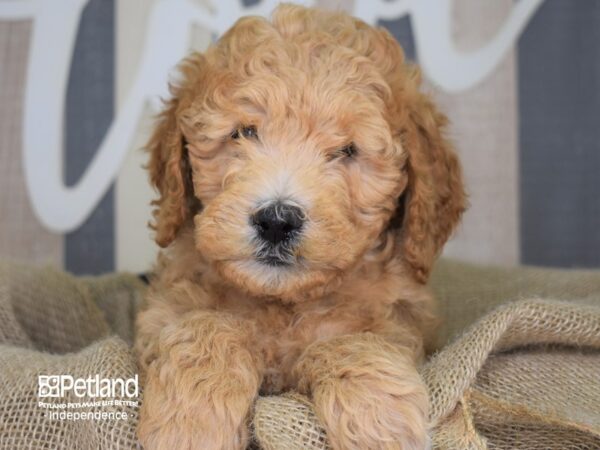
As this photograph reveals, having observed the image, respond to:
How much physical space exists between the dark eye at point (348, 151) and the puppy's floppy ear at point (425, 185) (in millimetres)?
200

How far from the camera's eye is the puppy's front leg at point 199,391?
81.2 inches

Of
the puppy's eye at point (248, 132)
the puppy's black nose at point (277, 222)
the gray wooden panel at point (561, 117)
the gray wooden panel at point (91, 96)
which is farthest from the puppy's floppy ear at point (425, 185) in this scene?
the gray wooden panel at point (91, 96)

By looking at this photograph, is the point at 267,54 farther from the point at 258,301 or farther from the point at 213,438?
the point at 213,438

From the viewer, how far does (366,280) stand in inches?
107

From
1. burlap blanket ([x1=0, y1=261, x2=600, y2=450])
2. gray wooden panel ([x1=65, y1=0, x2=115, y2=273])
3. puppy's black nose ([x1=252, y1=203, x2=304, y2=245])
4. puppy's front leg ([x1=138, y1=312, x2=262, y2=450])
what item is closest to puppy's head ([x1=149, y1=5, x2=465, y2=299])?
puppy's black nose ([x1=252, y1=203, x2=304, y2=245])

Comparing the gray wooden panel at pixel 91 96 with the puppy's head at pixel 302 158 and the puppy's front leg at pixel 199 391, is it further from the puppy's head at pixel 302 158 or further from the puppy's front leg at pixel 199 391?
the puppy's front leg at pixel 199 391

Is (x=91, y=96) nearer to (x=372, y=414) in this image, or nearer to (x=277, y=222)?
(x=277, y=222)

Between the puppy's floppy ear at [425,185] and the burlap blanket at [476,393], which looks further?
the puppy's floppy ear at [425,185]

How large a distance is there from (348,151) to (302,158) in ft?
0.62

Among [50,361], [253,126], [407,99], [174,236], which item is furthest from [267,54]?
[50,361]

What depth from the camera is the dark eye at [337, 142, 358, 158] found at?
2639 mm

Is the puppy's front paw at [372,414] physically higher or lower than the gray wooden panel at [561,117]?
lower

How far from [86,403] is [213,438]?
1.26 ft

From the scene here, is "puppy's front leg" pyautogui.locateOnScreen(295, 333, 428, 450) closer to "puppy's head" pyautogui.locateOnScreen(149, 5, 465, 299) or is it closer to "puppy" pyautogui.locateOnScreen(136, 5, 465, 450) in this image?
"puppy" pyautogui.locateOnScreen(136, 5, 465, 450)
